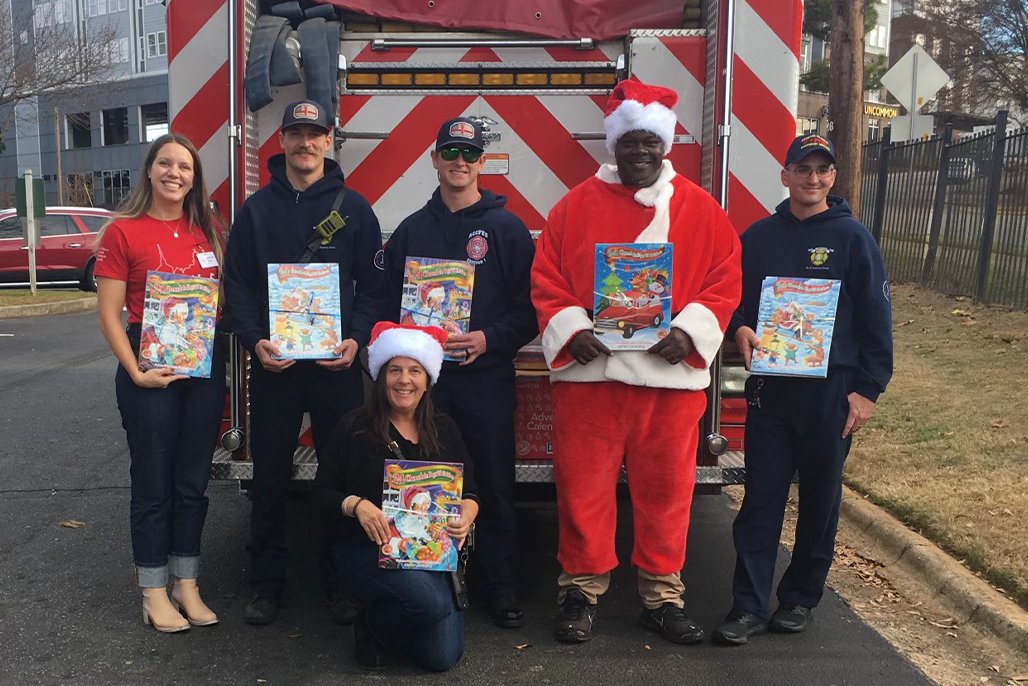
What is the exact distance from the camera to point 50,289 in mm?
20312

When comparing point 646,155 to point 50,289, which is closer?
point 646,155

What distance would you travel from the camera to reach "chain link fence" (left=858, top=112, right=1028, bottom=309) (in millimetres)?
11672

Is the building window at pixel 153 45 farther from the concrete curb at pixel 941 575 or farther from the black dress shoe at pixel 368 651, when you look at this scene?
the black dress shoe at pixel 368 651

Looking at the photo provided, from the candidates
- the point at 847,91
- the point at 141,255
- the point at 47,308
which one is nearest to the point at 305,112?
the point at 141,255

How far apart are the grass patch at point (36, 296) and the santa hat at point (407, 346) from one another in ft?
47.6

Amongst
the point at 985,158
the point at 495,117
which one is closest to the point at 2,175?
the point at 985,158

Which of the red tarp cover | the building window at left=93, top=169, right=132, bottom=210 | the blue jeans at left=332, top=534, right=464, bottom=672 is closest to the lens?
the blue jeans at left=332, top=534, right=464, bottom=672

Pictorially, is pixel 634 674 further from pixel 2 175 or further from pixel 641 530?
pixel 2 175

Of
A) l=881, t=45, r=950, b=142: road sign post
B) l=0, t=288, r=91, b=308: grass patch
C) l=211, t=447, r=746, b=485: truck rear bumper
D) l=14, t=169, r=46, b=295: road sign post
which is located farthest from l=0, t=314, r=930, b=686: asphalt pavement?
l=0, t=288, r=91, b=308: grass patch

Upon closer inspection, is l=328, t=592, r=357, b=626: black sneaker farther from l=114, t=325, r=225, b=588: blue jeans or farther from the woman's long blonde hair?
the woman's long blonde hair

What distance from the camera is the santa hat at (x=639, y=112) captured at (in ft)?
13.4

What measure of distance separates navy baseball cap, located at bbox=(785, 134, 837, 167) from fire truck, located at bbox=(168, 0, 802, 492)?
340 millimetres

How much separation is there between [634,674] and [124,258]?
2.51 m

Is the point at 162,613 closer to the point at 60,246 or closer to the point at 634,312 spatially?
the point at 634,312
